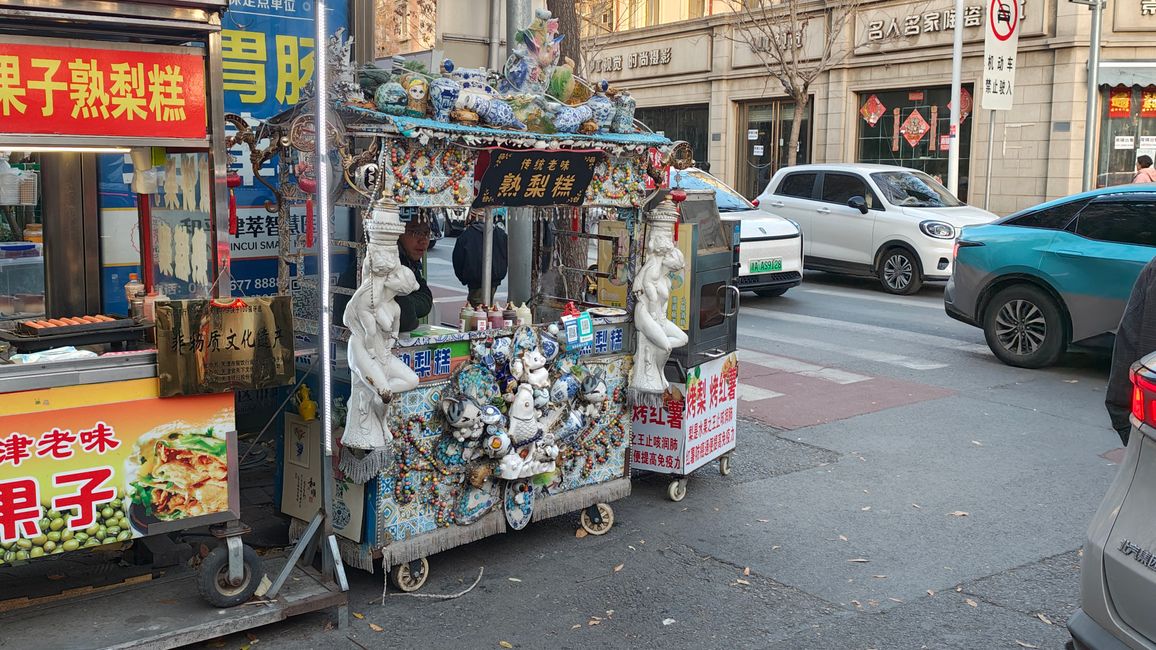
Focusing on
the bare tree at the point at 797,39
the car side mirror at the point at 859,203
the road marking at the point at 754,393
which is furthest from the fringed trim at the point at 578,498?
the bare tree at the point at 797,39

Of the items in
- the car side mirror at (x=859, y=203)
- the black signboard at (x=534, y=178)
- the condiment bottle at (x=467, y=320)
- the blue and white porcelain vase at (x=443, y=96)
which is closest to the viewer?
the blue and white porcelain vase at (x=443, y=96)

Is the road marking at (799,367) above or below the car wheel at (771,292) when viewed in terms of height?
below

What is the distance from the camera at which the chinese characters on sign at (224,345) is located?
13.6 feet

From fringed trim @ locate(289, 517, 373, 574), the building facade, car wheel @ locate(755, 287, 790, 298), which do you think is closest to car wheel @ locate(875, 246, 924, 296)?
car wheel @ locate(755, 287, 790, 298)

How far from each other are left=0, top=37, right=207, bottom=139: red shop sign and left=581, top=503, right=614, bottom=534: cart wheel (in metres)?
2.77

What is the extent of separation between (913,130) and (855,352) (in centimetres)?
1465

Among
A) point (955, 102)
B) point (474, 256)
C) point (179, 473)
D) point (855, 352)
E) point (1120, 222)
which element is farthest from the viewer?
point (955, 102)

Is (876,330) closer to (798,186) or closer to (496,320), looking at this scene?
(798,186)

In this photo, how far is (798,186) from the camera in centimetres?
1659

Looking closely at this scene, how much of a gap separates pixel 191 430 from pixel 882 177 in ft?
43.7

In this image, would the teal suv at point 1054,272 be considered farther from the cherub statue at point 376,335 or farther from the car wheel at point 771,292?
the cherub statue at point 376,335

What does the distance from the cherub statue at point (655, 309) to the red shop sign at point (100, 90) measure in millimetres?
2414

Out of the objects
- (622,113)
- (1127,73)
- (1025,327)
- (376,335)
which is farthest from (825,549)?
(1127,73)

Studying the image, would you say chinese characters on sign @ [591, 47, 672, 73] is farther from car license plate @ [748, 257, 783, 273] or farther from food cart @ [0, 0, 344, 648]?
food cart @ [0, 0, 344, 648]
